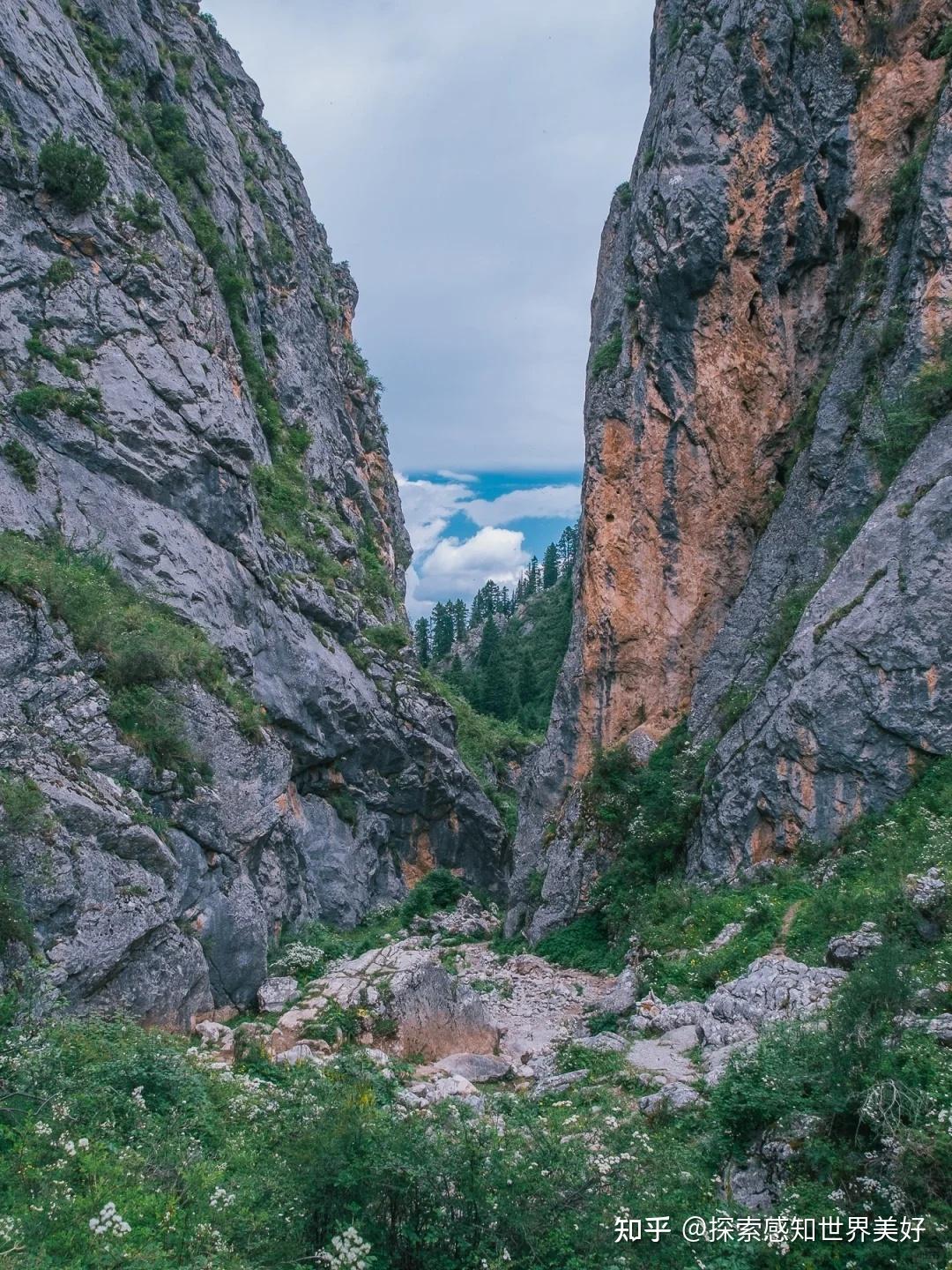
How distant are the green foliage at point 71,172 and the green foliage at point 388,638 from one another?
47.0ft

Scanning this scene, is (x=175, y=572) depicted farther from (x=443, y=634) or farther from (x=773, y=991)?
(x=443, y=634)

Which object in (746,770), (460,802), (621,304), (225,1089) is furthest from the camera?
(460,802)

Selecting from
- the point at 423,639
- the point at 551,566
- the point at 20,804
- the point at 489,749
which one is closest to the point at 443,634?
the point at 423,639

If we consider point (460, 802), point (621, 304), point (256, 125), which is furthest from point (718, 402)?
point (256, 125)

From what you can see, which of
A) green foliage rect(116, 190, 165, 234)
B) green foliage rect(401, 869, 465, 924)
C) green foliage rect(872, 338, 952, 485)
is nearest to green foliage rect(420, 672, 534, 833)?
green foliage rect(401, 869, 465, 924)

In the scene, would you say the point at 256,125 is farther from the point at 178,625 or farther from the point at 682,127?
the point at 178,625

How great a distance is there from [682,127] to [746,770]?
16.8 metres

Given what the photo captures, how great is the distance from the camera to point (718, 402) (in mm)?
19531

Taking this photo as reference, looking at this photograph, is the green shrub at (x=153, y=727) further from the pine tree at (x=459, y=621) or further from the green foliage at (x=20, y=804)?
the pine tree at (x=459, y=621)

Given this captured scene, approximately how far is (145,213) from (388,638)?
14505 millimetres

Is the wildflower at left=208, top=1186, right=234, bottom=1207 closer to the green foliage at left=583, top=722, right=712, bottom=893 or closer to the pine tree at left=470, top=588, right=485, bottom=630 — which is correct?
the green foliage at left=583, top=722, right=712, bottom=893

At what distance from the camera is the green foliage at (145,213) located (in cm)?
1997

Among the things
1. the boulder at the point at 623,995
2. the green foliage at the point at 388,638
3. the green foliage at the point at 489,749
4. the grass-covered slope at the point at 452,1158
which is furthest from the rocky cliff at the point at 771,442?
the green foliage at the point at 489,749

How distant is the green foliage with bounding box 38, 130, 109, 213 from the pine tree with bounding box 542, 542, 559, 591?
89.2 meters
